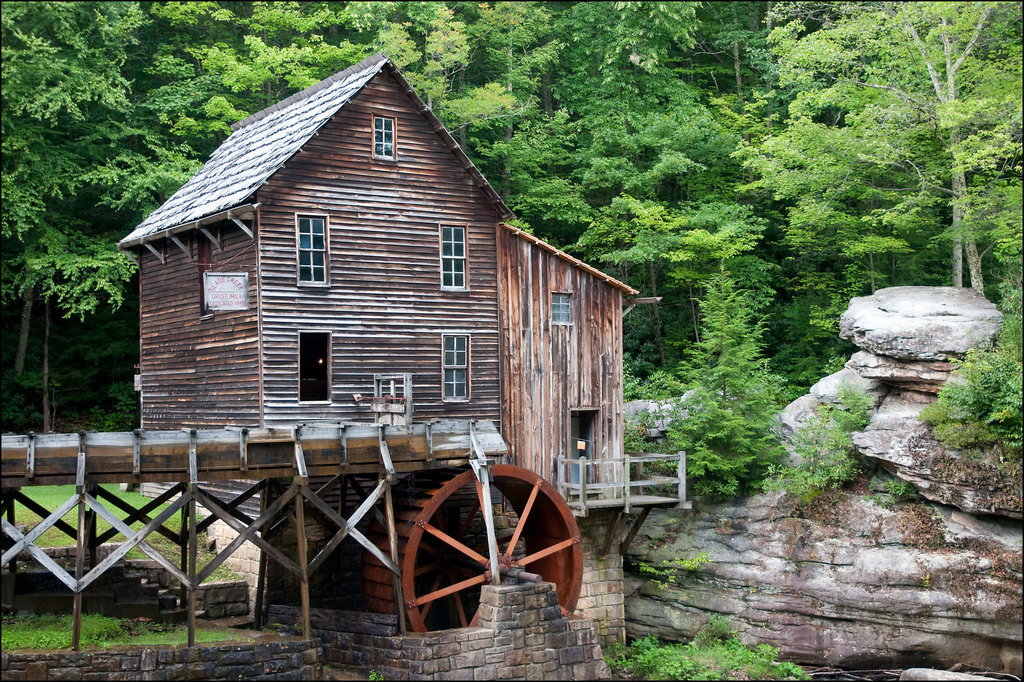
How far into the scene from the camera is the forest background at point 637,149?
813 inches

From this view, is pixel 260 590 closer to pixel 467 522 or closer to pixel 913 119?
pixel 467 522

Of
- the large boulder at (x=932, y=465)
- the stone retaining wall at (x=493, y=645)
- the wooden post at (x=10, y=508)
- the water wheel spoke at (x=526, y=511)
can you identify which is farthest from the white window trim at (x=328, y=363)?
the large boulder at (x=932, y=465)

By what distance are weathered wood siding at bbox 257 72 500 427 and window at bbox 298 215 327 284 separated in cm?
15

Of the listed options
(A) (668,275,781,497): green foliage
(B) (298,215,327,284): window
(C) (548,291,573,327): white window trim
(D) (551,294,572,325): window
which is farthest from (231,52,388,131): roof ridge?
(A) (668,275,781,497): green foliage

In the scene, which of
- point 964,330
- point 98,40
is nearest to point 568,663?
point 964,330

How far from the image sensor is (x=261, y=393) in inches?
633

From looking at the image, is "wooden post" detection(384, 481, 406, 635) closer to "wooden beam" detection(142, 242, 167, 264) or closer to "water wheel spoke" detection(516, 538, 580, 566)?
"water wheel spoke" detection(516, 538, 580, 566)

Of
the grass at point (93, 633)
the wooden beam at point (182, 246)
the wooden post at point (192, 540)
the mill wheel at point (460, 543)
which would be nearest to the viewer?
the wooden post at point (192, 540)

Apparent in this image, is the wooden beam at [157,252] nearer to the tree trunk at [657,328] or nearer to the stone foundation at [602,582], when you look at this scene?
the stone foundation at [602,582]

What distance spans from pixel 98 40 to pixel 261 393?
48.3ft

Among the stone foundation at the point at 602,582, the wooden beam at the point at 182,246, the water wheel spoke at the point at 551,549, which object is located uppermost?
the wooden beam at the point at 182,246

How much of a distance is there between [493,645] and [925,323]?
11.2 meters

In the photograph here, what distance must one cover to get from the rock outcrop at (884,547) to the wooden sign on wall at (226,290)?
10.8 metres

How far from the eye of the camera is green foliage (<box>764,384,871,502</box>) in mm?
19312
